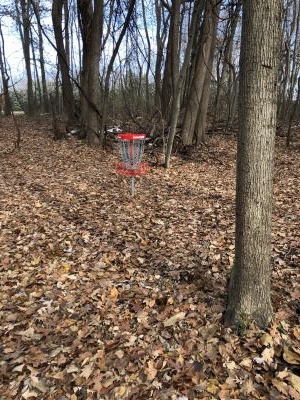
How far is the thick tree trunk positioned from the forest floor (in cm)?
33

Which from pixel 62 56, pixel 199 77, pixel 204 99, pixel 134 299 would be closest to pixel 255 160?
pixel 134 299

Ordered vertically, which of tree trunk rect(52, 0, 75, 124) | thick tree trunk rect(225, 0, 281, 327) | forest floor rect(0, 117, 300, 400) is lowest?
forest floor rect(0, 117, 300, 400)

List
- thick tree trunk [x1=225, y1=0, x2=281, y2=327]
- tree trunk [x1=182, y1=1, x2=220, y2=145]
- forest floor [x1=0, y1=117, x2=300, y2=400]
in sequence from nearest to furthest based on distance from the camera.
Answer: thick tree trunk [x1=225, y1=0, x2=281, y2=327] → forest floor [x1=0, y1=117, x2=300, y2=400] → tree trunk [x1=182, y1=1, x2=220, y2=145]

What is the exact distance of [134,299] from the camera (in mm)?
4055

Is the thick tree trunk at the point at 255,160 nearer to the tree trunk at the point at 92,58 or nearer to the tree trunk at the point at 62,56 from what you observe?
the tree trunk at the point at 92,58

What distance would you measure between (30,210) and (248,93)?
5013 mm

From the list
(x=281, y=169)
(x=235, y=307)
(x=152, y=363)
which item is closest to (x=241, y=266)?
(x=235, y=307)

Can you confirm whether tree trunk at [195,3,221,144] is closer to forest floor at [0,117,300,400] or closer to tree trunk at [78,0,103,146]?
tree trunk at [78,0,103,146]

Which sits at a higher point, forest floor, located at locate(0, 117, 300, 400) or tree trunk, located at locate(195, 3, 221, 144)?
tree trunk, located at locate(195, 3, 221, 144)

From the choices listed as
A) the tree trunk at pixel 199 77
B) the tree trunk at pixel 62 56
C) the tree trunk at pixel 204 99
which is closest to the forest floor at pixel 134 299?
the tree trunk at pixel 199 77

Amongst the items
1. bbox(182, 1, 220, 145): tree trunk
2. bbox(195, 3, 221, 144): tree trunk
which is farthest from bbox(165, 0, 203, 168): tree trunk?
bbox(195, 3, 221, 144): tree trunk

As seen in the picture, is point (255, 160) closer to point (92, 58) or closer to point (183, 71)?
point (183, 71)

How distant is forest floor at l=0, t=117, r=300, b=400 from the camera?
9.89ft

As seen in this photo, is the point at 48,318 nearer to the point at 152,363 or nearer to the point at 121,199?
the point at 152,363
